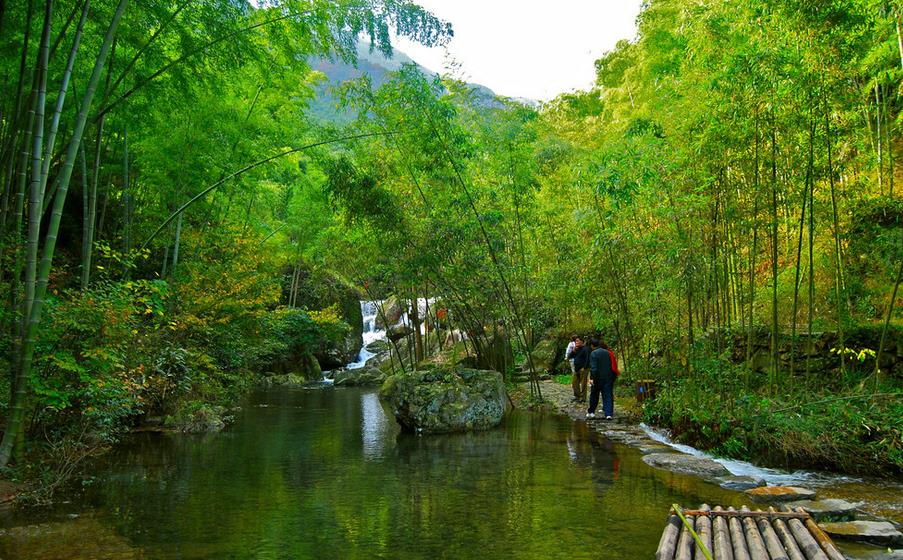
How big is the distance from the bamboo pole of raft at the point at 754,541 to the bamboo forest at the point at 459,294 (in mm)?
19

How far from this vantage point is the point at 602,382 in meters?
8.89

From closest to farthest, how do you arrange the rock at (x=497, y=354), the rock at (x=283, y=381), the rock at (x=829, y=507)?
the rock at (x=829, y=507), the rock at (x=497, y=354), the rock at (x=283, y=381)

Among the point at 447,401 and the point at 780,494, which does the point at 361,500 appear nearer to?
the point at 780,494

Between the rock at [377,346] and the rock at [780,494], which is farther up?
the rock at [377,346]

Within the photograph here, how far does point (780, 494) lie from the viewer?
15.2 feet

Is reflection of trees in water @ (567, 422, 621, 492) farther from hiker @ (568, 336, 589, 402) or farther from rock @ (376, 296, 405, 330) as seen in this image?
rock @ (376, 296, 405, 330)

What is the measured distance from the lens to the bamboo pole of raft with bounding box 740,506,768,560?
2990 mm

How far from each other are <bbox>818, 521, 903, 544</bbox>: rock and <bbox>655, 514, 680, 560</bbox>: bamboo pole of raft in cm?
118

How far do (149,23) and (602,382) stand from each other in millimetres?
7112

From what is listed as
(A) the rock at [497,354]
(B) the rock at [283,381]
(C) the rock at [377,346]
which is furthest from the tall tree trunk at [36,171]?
(C) the rock at [377,346]

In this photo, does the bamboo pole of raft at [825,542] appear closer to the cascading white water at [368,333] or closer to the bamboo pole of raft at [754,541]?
the bamboo pole of raft at [754,541]

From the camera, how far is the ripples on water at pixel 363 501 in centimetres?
370

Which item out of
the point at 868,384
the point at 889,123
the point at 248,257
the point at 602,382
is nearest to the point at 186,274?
the point at 248,257

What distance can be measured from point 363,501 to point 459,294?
6093mm
